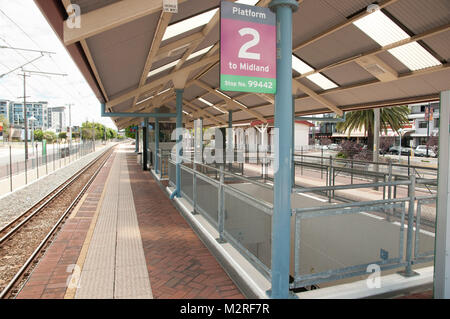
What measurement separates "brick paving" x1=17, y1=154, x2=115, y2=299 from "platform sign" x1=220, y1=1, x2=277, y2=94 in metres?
3.22

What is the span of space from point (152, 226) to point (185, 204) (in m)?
1.39

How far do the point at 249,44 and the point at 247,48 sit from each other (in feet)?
0.13

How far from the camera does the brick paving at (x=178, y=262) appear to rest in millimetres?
3889

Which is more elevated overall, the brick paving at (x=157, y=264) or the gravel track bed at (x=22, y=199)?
the brick paving at (x=157, y=264)

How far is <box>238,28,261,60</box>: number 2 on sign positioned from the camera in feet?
9.90

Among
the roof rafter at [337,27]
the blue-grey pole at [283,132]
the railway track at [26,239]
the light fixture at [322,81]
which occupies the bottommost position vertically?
the railway track at [26,239]

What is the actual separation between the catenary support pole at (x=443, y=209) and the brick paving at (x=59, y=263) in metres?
4.12

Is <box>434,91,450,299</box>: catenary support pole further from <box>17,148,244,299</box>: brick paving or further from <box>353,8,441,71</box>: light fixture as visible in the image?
<box>353,8,441,71</box>: light fixture

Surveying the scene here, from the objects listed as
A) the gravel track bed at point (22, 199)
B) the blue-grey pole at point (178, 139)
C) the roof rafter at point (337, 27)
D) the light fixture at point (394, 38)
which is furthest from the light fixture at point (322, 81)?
the gravel track bed at point (22, 199)

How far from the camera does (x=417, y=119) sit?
49.9 m

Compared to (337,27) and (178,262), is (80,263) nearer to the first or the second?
(178,262)

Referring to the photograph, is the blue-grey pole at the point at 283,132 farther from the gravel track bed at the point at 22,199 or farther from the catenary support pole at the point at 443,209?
the gravel track bed at the point at 22,199

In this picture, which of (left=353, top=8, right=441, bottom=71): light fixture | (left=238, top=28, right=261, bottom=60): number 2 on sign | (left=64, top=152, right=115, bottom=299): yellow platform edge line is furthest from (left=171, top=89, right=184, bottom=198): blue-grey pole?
(left=238, top=28, right=261, bottom=60): number 2 on sign
